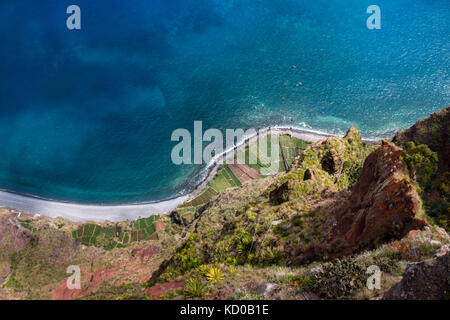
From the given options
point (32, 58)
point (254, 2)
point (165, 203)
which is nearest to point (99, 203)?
point (165, 203)

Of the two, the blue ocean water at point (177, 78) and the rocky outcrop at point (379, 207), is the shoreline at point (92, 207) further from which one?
the rocky outcrop at point (379, 207)

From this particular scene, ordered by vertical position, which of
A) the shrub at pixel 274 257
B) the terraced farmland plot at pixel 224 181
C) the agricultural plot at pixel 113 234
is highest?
the terraced farmland plot at pixel 224 181

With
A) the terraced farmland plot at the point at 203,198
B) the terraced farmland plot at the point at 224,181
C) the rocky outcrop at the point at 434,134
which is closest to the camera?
the rocky outcrop at the point at 434,134

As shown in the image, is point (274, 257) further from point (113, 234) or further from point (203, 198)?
point (113, 234)

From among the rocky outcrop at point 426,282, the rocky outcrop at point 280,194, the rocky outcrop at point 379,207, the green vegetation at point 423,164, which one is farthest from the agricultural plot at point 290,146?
the rocky outcrop at point 426,282

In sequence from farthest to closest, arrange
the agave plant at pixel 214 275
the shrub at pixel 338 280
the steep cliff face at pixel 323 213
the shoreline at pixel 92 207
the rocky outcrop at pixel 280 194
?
1. the shoreline at pixel 92 207
2. the rocky outcrop at pixel 280 194
3. the agave plant at pixel 214 275
4. the steep cliff face at pixel 323 213
5. the shrub at pixel 338 280
